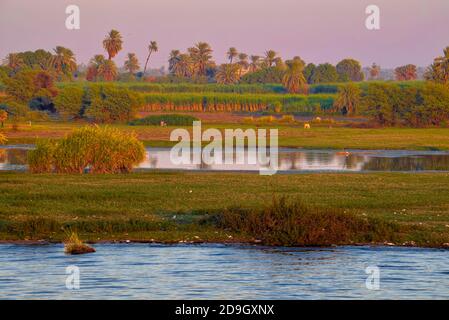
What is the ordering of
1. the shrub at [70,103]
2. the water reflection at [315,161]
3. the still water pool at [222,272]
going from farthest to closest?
the shrub at [70,103]
the water reflection at [315,161]
the still water pool at [222,272]

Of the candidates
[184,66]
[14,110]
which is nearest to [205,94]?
[14,110]

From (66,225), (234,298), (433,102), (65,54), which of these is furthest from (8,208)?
(65,54)

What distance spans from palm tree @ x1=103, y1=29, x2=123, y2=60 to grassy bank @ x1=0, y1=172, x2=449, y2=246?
13771 cm

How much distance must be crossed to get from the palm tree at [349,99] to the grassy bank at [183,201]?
73929 millimetres

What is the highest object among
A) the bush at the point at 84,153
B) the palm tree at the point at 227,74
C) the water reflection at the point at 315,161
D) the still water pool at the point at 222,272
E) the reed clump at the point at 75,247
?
Answer: the palm tree at the point at 227,74

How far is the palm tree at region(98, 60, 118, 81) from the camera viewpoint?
177 metres

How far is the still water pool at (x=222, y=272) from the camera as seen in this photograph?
60.1 feet

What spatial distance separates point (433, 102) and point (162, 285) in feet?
247

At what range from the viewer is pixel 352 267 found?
2050 centimetres

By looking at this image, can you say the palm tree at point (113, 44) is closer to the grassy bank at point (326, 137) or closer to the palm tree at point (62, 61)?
the palm tree at point (62, 61)

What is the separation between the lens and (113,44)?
176 meters

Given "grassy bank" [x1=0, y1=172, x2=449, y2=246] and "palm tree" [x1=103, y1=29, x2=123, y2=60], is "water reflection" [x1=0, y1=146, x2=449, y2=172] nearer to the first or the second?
"grassy bank" [x1=0, y1=172, x2=449, y2=246]

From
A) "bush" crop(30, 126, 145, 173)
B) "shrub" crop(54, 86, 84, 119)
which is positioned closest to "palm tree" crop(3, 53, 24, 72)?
"shrub" crop(54, 86, 84, 119)

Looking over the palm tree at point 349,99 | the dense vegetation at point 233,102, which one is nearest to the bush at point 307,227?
the palm tree at point 349,99
